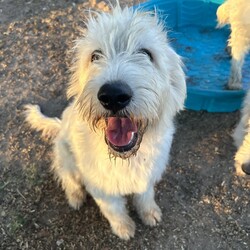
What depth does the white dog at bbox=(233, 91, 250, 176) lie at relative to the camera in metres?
3.58

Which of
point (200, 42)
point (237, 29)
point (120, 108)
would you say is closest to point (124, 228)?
point (120, 108)

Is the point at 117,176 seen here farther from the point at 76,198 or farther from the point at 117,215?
the point at 76,198

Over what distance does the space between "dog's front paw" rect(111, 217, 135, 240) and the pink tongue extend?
Result: 121 cm

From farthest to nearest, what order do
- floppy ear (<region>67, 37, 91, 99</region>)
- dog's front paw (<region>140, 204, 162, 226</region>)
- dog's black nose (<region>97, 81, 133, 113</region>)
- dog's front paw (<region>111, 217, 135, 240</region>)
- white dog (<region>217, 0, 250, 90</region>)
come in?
white dog (<region>217, 0, 250, 90</region>)
dog's front paw (<region>140, 204, 162, 226</region>)
dog's front paw (<region>111, 217, 135, 240</region>)
floppy ear (<region>67, 37, 91, 99</region>)
dog's black nose (<region>97, 81, 133, 113</region>)

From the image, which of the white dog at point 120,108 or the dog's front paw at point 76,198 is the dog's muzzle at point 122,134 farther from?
the dog's front paw at point 76,198

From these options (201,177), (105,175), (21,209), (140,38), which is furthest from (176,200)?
(140,38)

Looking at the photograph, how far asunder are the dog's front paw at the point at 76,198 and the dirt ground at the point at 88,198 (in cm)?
8

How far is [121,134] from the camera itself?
257cm

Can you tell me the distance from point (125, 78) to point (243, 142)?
1.85 m

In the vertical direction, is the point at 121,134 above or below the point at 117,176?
above

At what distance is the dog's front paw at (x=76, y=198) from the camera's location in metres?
3.73

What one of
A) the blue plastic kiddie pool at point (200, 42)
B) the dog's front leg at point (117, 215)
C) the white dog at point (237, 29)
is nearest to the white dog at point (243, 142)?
the blue plastic kiddie pool at point (200, 42)

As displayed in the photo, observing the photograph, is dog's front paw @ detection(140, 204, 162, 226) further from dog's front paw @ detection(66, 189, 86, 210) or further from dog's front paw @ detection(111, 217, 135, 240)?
dog's front paw @ detection(66, 189, 86, 210)

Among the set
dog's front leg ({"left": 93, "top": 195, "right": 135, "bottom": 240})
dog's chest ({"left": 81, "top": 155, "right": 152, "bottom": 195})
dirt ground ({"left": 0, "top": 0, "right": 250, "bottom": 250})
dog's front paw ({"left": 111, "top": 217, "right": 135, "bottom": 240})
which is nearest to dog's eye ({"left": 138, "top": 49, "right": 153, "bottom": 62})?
dog's chest ({"left": 81, "top": 155, "right": 152, "bottom": 195})
